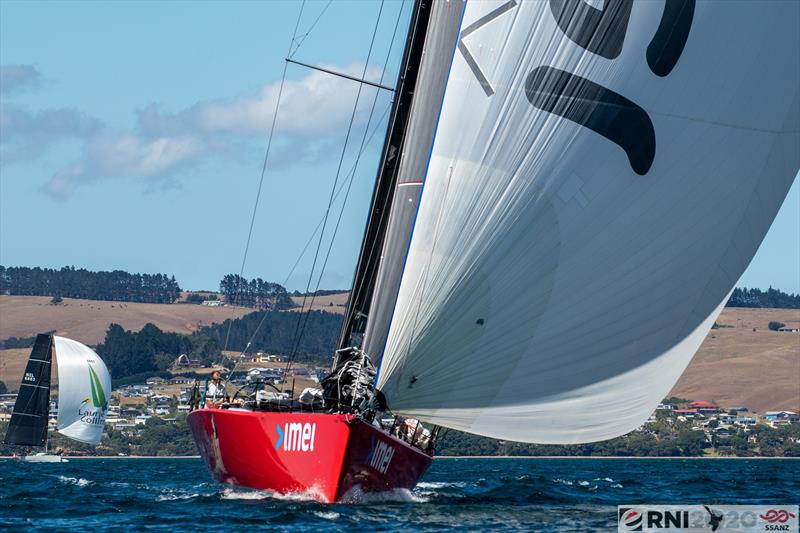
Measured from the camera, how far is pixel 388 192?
21203 mm

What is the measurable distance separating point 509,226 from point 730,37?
3753mm

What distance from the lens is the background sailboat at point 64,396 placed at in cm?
4959

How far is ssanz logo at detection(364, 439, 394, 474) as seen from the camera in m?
18.9

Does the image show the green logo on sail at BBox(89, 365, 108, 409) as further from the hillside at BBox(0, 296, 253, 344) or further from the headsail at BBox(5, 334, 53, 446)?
the hillside at BBox(0, 296, 253, 344)

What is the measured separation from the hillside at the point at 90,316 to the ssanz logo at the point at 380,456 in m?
112

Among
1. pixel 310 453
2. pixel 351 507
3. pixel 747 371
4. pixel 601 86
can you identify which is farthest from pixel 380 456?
pixel 747 371

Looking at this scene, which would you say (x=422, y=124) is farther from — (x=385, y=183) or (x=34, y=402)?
(x=34, y=402)

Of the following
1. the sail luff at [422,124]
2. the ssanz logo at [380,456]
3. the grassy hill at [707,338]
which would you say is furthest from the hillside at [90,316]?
the sail luff at [422,124]

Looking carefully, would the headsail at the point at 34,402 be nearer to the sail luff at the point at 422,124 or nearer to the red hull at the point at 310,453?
the red hull at the point at 310,453

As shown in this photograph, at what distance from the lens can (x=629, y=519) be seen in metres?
17.1

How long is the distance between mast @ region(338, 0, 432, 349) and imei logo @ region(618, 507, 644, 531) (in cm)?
556

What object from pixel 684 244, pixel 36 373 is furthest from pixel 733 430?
pixel 684 244

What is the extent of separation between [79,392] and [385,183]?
102 ft

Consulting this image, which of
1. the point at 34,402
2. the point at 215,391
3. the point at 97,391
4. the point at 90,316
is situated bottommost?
the point at 34,402
